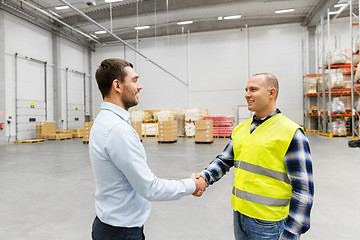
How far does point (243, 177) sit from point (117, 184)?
29.6 inches

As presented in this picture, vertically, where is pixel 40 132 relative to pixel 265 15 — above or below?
below

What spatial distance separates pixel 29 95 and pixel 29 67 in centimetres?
183

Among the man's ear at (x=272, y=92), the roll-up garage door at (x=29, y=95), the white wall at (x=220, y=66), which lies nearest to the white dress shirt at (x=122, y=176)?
the man's ear at (x=272, y=92)

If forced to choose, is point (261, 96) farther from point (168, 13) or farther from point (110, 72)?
point (168, 13)

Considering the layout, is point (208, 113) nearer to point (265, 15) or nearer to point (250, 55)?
point (250, 55)

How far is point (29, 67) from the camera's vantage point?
14906mm

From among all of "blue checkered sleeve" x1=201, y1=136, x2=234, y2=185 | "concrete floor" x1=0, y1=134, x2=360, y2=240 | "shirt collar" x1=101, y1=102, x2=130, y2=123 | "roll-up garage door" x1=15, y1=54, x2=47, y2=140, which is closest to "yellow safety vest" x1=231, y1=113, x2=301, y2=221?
"blue checkered sleeve" x1=201, y1=136, x2=234, y2=185

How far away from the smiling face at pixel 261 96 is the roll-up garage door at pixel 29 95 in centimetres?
1592

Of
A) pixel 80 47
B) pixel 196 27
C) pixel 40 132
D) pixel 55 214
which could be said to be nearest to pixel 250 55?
pixel 196 27

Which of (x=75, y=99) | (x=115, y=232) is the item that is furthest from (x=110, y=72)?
(x=75, y=99)

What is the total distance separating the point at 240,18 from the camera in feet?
54.9

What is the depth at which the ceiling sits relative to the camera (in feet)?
45.3

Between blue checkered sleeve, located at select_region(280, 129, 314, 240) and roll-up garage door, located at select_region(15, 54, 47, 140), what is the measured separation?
16.2 metres

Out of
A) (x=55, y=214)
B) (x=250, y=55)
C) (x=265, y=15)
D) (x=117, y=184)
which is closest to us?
(x=117, y=184)
